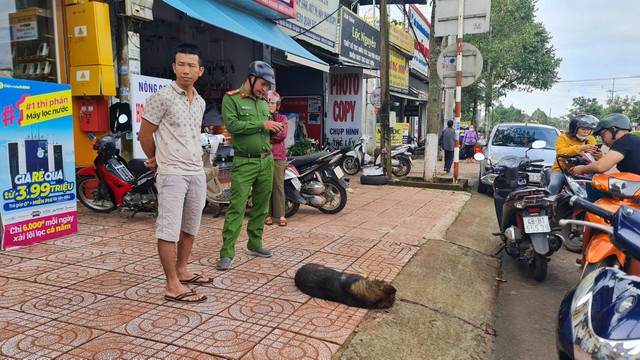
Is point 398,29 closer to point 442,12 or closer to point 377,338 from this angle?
point 442,12

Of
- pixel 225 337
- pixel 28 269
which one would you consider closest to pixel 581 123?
pixel 225 337

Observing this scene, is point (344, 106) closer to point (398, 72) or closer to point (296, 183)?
point (398, 72)

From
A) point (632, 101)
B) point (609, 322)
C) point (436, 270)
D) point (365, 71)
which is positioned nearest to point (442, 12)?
point (365, 71)

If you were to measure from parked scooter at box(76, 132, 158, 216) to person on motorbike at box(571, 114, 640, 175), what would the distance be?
4.79 metres

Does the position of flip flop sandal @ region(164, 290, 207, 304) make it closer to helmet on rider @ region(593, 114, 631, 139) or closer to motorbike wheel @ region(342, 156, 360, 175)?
helmet on rider @ region(593, 114, 631, 139)

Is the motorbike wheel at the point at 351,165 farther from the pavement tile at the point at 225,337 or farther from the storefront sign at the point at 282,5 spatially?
the pavement tile at the point at 225,337

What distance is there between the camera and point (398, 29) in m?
18.2

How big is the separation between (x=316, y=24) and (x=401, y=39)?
776cm

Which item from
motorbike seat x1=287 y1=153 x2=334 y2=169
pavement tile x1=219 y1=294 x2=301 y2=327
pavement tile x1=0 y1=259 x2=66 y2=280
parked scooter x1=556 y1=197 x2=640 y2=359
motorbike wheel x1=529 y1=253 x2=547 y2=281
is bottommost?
motorbike wheel x1=529 y1=253 x2=547 y2=281

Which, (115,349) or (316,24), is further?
(316,24)

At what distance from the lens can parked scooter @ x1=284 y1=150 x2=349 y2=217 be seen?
6.17 meters

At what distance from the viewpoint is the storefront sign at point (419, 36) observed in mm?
19984

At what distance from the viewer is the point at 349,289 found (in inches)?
124

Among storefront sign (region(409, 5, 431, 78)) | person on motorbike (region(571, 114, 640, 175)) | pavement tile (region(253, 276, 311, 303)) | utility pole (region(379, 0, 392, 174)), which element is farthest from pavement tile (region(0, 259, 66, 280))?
storefront sign (region(409, 5, 431, 78))
